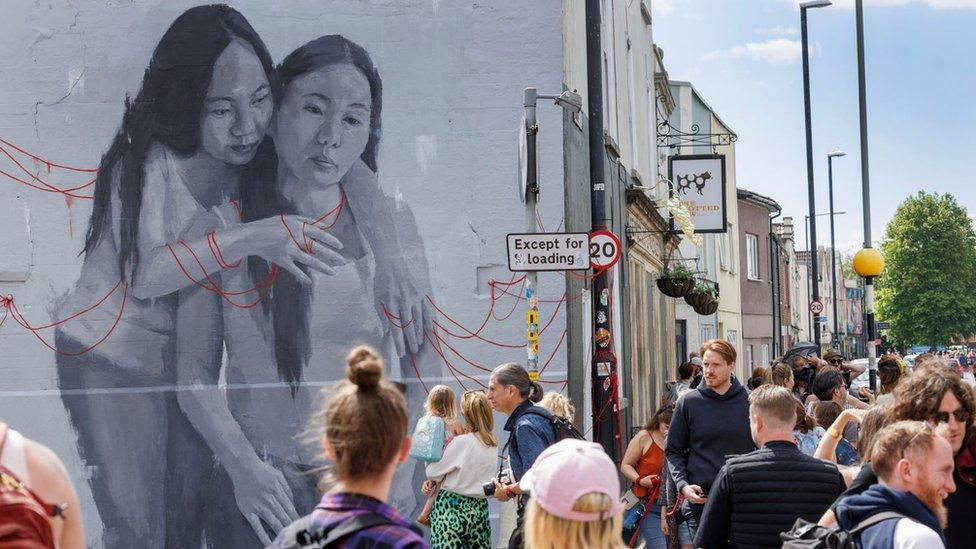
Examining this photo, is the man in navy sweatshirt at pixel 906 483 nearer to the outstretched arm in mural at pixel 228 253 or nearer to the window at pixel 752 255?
the outstretched arm in mural at pixel 228 253

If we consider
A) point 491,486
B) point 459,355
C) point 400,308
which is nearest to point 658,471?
point 491,486

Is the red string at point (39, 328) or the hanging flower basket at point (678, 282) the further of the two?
the hanging flower basket at point (678, 282)

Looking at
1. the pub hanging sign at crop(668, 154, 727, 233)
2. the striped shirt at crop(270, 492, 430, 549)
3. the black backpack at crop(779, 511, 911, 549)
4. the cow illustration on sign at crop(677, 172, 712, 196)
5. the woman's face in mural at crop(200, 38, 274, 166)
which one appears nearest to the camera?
the striped shirt at crop(270, 492, 430, 549)

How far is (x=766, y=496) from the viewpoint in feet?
17.3

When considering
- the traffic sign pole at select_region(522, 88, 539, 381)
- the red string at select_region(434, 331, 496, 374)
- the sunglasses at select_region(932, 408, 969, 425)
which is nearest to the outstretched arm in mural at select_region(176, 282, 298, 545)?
the red string at select_region(434, 331, 496, 374)

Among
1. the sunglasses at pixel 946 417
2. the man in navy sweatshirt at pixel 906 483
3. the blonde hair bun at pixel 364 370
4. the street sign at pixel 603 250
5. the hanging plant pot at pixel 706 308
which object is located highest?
the street sign at pixel 603 250

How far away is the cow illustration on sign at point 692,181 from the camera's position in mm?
19188

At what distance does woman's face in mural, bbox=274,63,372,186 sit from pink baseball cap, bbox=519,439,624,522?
837 cm

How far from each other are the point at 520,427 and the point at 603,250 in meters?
3.90

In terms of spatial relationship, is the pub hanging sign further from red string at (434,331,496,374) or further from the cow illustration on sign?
red string at (434,331,496,374)

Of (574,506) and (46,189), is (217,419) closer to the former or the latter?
(46,189)

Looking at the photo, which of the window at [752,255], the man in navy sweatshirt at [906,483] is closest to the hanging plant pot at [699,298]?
the man in navy sweatshirt at [906,483]

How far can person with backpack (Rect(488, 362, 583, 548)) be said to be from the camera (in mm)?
6648

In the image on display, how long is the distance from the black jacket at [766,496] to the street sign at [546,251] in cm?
402
